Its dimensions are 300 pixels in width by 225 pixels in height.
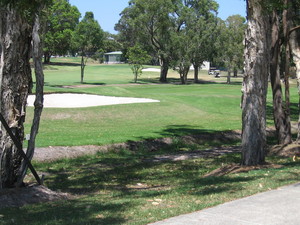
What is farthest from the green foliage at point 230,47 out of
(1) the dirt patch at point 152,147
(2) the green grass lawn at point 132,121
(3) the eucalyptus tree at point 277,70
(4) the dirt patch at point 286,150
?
(4) the dirt patch at point 286,150

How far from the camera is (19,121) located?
9.76 meters

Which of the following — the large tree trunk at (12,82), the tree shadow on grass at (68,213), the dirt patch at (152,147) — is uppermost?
the large tree trunk at (12,82)

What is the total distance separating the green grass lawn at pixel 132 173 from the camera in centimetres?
743

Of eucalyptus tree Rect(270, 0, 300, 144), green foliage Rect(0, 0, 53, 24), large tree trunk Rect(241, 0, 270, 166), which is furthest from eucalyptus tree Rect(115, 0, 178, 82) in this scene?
green foliage Rect(0, 0, 53, 24)

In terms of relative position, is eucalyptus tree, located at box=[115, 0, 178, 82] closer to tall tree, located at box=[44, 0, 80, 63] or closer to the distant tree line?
the distant tree line

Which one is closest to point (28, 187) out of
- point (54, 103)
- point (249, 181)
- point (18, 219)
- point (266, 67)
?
point (18, 219)

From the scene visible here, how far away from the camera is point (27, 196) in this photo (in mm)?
9328

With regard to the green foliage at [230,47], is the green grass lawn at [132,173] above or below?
below

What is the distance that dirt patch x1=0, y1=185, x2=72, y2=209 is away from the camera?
8.92 m

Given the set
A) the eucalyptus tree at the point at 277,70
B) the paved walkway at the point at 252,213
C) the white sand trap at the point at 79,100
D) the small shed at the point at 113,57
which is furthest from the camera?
the small shed at the point at 113,57

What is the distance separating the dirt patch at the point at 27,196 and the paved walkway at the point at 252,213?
3701 mm

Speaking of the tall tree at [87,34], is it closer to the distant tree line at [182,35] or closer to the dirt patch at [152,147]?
the distant tree line at [182,35]

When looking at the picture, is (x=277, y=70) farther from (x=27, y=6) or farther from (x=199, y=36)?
(x=199, y=36)

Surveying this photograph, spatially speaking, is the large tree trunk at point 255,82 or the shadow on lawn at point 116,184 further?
the large tree trunk at point 255,82
